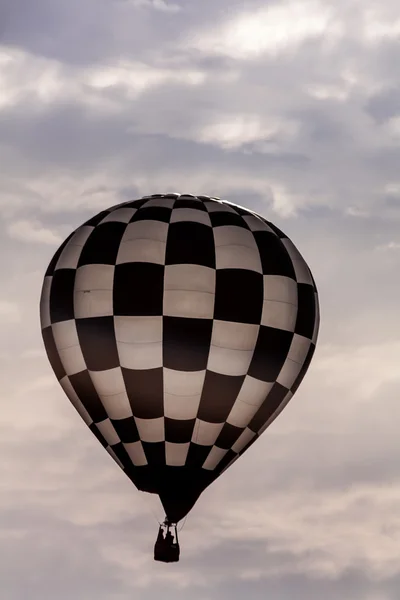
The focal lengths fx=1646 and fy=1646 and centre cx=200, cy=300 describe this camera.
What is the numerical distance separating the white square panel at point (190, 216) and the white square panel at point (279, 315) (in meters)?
2.13

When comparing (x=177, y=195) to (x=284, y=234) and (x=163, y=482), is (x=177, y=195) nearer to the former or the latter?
(x=284, y=234)

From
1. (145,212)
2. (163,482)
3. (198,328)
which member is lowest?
(163,482)

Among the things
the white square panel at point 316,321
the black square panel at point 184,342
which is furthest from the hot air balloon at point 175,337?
the white square panel at point 316,321

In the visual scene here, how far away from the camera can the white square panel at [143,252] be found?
33.2 m

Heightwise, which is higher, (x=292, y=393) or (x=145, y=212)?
(x=145, y=212)

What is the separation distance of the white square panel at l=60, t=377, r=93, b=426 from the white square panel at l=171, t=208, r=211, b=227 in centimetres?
406

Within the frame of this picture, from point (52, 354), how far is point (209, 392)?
3657 millimetres

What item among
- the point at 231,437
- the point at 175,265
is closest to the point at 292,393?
the point at 231,437

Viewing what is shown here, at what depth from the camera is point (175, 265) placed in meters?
33.2

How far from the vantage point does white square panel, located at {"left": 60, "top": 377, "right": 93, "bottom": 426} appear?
3422 cm

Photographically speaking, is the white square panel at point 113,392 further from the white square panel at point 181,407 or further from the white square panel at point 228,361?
the white square panel at point 228,361

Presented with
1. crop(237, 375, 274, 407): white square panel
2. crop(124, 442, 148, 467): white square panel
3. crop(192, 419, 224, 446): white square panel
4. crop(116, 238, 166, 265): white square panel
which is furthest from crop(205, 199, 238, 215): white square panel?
crop(124, 442, 148, 467): white square panel

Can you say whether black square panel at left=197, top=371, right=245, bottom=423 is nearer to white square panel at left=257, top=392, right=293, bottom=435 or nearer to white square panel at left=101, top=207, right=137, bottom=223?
white square panel at left=257, top=392, right=293, bottom=435

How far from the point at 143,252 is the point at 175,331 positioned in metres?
1.80
